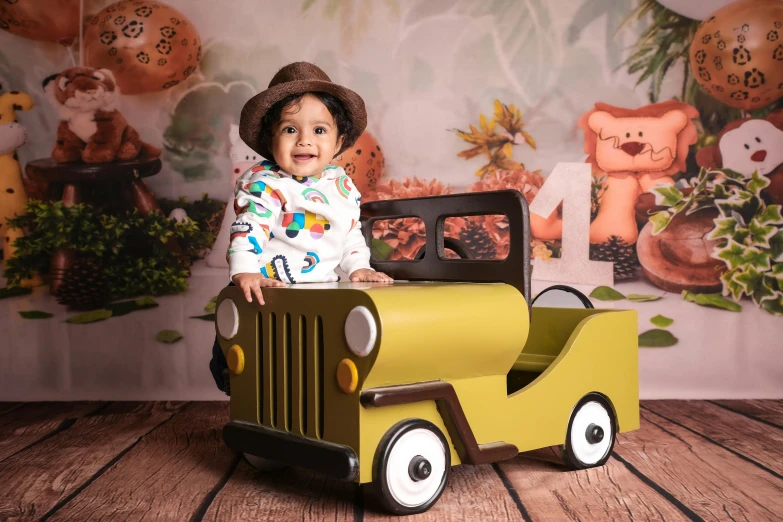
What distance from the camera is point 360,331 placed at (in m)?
1.14

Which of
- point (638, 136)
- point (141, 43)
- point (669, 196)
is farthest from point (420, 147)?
point (141, 43)

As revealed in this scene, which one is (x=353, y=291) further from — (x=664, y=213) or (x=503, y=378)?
(x=664, y=213)

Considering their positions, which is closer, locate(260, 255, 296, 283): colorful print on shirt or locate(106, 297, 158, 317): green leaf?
locate(260, 255, 296, 283): colorful print on shirt

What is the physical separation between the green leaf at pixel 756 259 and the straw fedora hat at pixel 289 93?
1292 mm

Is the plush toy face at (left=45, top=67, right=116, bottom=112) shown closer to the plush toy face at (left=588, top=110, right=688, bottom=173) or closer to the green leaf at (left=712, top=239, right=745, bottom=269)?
the plush toy face at (left=588, top=110, right=688, bottom=173)

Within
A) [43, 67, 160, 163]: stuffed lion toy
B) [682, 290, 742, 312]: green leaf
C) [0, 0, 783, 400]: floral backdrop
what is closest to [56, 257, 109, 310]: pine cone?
[0, 0, 783, 400]: floral backdrop

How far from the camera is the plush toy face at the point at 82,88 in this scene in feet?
7.50

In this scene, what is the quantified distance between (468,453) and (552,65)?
138 centimetres

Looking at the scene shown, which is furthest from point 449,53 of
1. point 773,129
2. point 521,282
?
point 521,282

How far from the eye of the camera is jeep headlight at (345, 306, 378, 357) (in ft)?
3.71

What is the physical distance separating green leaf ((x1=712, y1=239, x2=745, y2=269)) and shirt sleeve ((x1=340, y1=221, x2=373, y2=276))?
1181 mm

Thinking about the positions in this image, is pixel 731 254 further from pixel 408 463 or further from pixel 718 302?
pixel 408 463

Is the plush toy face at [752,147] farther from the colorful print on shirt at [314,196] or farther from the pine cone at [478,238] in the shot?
the colorful print on shirt at [314,196]

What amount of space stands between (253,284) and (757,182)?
1.61m
